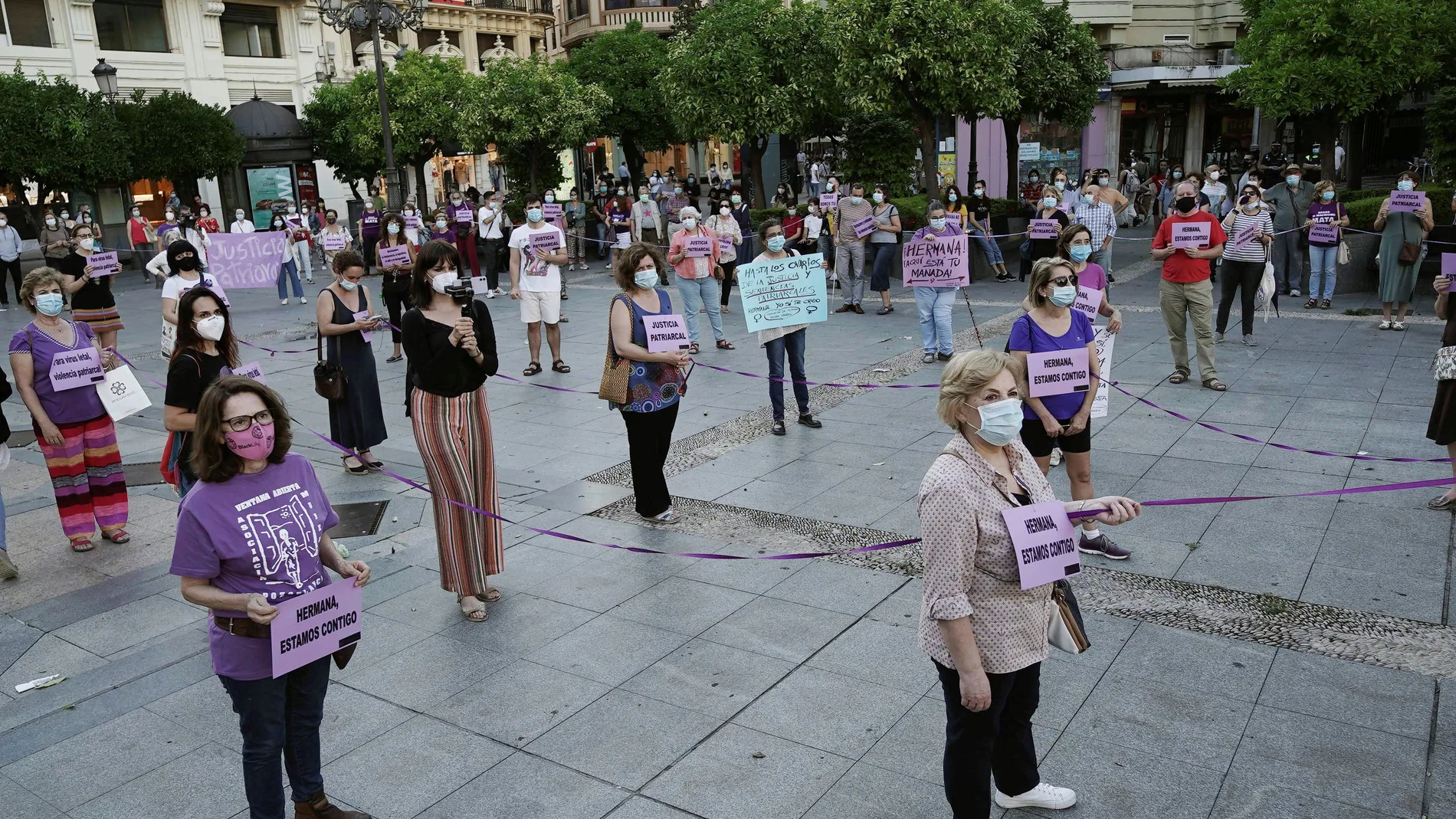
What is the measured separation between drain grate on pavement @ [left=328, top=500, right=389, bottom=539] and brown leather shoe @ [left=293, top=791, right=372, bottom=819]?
342 cm

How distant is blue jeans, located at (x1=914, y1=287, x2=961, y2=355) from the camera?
1173 centimetres

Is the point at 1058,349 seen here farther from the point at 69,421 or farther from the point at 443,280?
the point at 69,421

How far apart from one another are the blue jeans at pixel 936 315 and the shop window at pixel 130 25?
3393 centimetres

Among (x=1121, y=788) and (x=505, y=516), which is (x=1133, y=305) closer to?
(x=505, y=516)

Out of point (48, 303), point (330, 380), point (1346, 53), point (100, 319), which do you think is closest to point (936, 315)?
point (330, 380)

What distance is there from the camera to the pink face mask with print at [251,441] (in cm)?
342

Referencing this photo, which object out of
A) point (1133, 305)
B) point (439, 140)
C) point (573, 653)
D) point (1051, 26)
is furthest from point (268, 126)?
point (573, 653)

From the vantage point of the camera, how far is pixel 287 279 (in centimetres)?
2144

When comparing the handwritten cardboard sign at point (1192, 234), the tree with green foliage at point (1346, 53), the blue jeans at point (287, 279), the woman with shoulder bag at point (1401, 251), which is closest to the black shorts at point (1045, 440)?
the handwritten cardboard sign at point (1192, 234)

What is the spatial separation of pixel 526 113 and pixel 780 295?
1853cm

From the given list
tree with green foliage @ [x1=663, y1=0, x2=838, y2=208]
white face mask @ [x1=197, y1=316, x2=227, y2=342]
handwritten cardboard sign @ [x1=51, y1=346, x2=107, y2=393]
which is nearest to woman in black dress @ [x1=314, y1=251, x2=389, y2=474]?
handwritten cardboard sign @ [x1=51, y1=346, x2=107, y2=393]

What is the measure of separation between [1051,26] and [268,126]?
23110 mm

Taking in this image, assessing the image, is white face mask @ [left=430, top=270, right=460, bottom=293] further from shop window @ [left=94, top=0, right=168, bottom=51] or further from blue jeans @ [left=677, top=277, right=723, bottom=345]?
shop window @ [left=94, top=0, right=168, bottom=51]

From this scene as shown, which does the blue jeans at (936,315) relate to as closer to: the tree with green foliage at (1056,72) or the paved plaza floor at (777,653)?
the paved plaza floor at (777,653)
